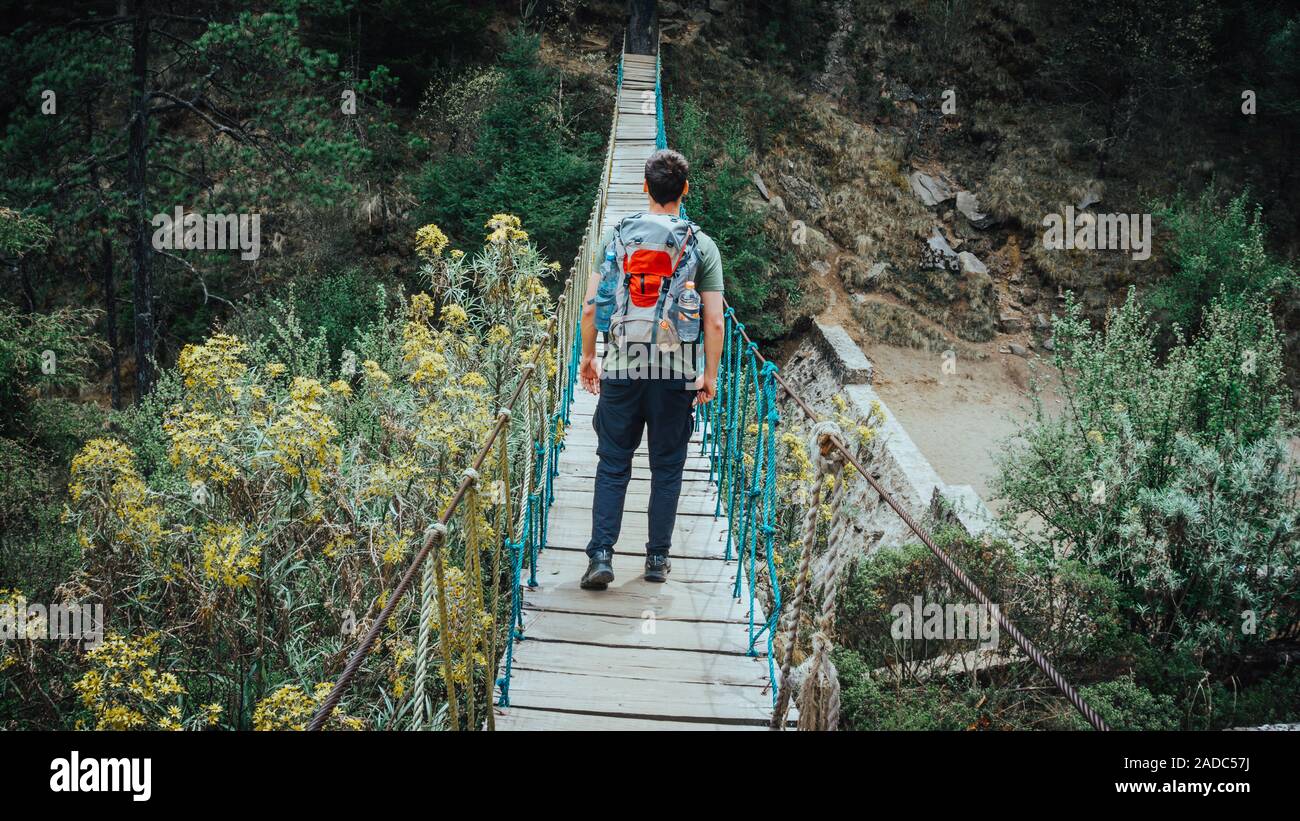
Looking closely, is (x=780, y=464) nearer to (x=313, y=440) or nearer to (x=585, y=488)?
(x=585, y=488)

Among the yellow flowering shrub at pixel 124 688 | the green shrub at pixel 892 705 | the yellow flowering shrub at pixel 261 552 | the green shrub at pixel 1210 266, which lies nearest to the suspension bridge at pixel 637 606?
the yellow flowering shrub at pixel 261 552

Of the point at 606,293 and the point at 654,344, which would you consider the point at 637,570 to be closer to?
the point at 654,344

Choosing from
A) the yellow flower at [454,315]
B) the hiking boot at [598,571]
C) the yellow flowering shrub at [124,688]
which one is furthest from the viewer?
the yellow flower at [454,315]

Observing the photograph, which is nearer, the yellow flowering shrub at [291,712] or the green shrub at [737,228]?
the yellow flowering shrub at [291,712]

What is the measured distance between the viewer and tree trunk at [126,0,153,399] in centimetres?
1091

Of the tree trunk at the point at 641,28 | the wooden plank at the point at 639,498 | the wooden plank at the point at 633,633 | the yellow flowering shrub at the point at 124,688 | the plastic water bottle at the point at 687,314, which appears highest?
the tree trunk at the point at 641,28

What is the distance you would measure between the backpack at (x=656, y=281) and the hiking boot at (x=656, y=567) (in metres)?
0.96

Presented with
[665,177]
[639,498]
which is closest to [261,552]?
[639,498]

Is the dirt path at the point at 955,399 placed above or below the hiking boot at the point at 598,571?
above

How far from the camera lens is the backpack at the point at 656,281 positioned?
3301mm

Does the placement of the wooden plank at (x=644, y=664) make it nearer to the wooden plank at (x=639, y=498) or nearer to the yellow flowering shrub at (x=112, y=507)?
the wooden plank at (x=639, y=498)

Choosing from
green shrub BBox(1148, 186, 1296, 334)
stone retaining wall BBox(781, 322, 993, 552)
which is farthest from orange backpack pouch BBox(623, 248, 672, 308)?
green shrub BBox(1148, 186, 1296, 334)

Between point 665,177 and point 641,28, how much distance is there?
1563 centimetres
